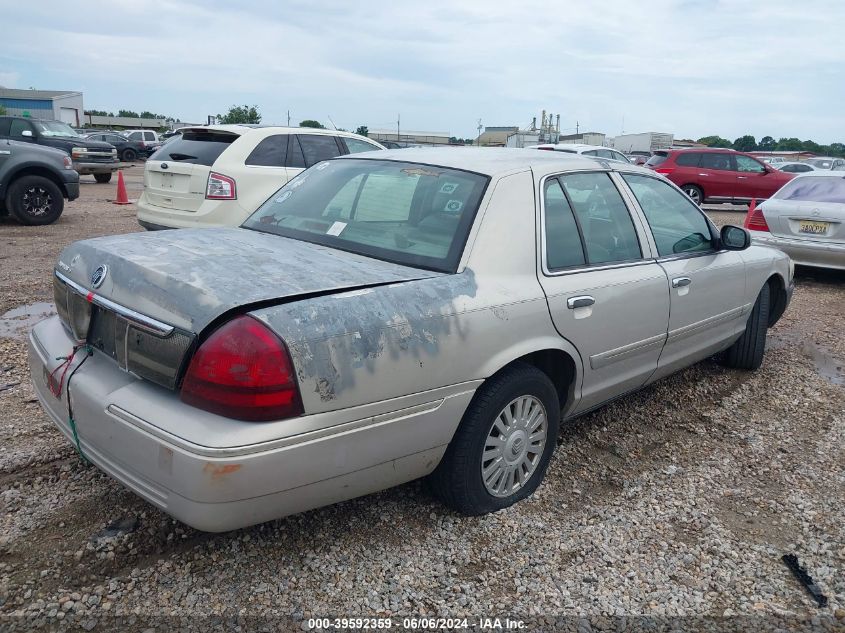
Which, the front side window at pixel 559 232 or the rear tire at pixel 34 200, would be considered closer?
the front side window at pixel 559 232

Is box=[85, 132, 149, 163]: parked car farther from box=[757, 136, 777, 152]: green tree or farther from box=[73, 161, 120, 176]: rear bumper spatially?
box=[757, 136, 777, 152]: green tree

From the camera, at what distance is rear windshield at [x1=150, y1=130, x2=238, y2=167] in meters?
7.50

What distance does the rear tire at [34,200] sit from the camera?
10555 millimetres

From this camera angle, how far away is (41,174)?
35.5 feet

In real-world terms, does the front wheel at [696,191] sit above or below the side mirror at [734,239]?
below

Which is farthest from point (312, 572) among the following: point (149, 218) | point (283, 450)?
point (149, 218)

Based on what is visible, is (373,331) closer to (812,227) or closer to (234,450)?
(234,450)

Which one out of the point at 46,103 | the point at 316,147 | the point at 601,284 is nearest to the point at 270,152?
the point at 316,147

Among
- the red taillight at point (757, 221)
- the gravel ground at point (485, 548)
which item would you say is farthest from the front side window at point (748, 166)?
the gravel ground at point (485, 548)

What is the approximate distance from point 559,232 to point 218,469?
6.28ft

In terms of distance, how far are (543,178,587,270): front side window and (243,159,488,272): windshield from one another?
0.38 metres

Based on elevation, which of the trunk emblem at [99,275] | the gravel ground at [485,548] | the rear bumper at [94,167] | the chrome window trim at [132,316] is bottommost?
the gravel ground at [485,548]

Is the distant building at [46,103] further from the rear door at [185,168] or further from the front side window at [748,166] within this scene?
the rear door at [185,168]

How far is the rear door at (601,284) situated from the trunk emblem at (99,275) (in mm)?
1769
